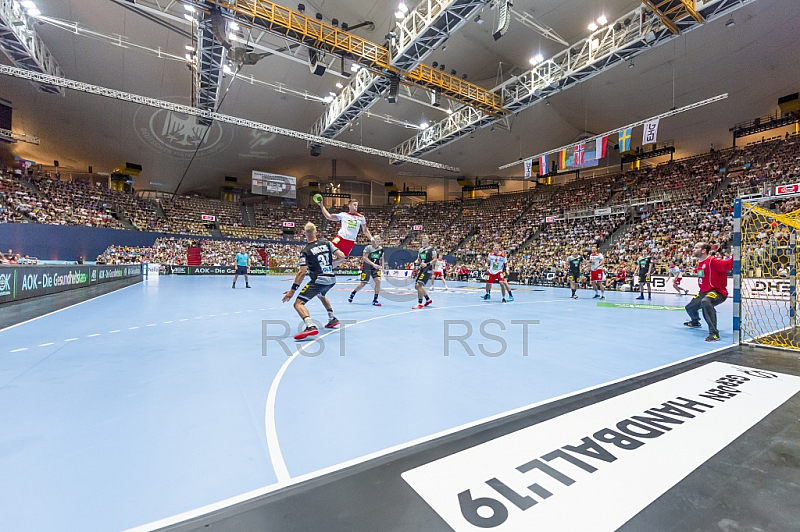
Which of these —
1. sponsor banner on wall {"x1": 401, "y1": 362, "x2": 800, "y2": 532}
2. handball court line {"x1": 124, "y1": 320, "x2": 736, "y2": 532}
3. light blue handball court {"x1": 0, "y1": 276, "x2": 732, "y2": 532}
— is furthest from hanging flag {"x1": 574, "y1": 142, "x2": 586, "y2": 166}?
handball court line {"x1": 124, "y1": 320, "x2": 736, "y2": 532}

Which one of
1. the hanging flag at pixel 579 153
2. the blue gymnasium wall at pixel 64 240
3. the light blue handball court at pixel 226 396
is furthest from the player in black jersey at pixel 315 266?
the blue gymnasium wall at pixel 64 240

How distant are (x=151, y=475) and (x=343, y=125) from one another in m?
20.7

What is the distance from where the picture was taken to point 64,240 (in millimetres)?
22875

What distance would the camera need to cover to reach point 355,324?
6.32 meters

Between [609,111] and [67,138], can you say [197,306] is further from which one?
[67,138]

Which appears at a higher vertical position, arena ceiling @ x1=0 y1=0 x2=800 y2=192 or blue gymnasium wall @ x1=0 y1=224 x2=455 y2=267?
arena ceiling @ x1=0 y1=0 x2=800 y2=192

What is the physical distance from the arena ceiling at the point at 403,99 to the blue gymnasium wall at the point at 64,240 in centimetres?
736

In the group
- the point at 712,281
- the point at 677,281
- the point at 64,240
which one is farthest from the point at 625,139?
the point at 64,240

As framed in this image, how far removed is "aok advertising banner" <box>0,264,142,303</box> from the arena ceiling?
33.0 ft

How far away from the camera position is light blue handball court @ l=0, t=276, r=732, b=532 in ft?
5.41

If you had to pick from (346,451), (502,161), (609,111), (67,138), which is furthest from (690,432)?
(67,138)

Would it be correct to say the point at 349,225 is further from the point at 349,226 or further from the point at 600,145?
the point at 600,145

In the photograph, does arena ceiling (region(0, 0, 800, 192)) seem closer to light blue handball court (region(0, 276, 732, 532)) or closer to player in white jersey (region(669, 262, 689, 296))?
player in white jersey (region(669, 262, 689, 296))

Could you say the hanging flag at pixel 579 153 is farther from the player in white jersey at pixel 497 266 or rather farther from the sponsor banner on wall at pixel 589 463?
the sponsor banner on wall at pixel 589 463
